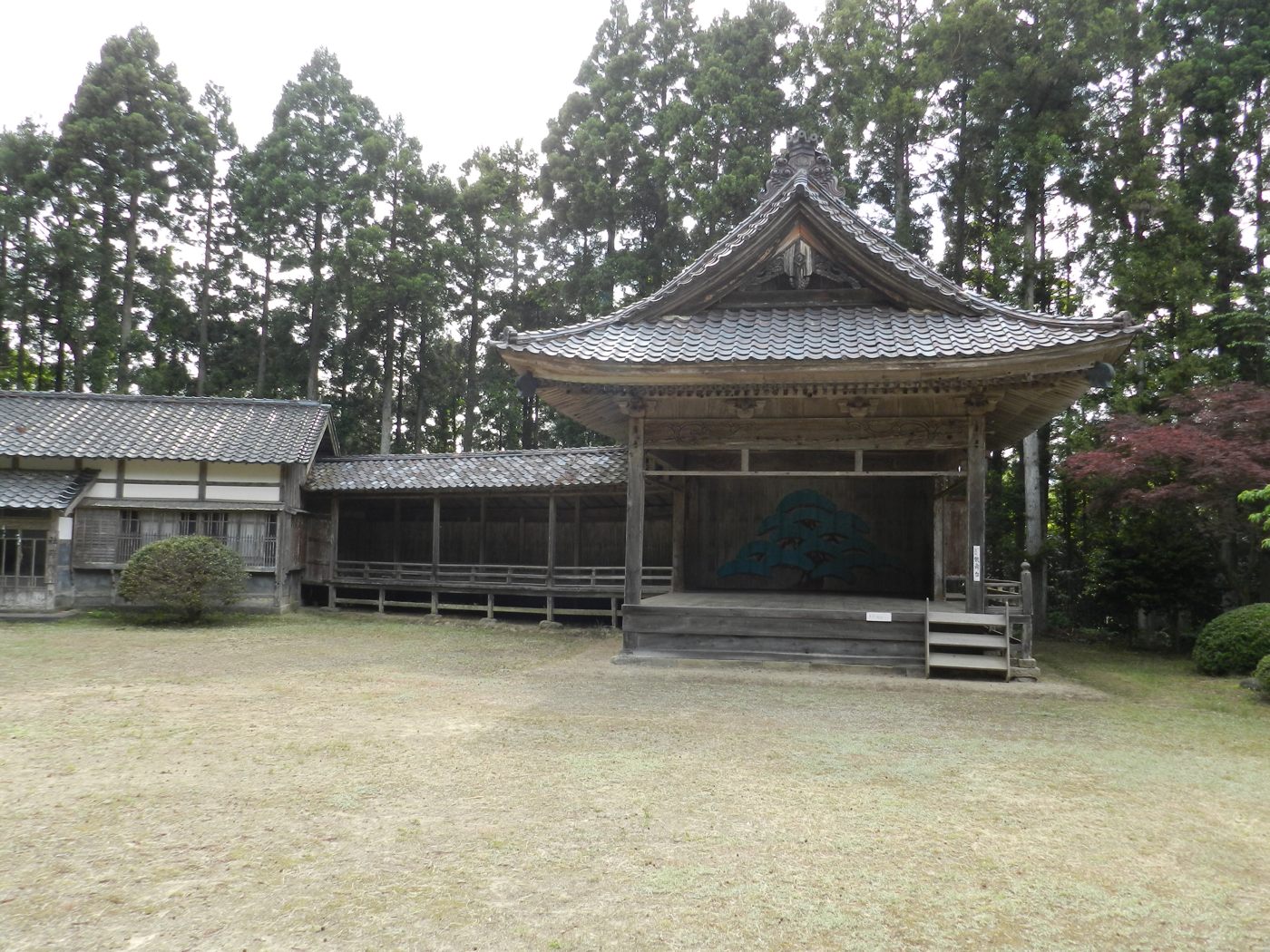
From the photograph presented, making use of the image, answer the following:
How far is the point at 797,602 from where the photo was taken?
1136 centimetres

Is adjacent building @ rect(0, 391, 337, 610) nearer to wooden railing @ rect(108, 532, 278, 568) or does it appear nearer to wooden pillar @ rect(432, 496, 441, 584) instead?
wooden railing @ rect(108, 532, 278, 568)

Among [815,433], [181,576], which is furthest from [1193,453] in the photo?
[181,576]

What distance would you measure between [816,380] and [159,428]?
14.5m

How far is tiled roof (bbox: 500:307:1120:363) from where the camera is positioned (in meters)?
9.15

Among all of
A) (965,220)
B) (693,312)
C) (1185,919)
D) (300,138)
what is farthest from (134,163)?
(1185,919)

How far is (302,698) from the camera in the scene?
26.8 ft

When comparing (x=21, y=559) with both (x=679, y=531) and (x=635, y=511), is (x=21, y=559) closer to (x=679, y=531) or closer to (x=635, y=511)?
(x=679, y=531)

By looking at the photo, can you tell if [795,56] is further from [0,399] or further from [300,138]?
[0,399]

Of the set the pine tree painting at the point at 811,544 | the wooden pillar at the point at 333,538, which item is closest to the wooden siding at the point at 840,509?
the pine tree painting at the point at 811,544

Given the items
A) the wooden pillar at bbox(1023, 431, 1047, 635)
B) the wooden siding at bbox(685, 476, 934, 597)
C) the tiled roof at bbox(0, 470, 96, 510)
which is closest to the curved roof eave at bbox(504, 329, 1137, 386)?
the wooden siding at bbox(685, 476, 934, 597)

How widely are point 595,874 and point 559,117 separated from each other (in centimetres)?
2776

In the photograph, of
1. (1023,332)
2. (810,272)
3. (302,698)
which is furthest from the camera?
(810,272)

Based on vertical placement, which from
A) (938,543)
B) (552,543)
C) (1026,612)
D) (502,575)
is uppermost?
(938,543)

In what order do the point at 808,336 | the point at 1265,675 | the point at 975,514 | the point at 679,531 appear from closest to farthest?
the point at 1265,675, the point at 975,514, the point at 808,336, the point at 679,531
